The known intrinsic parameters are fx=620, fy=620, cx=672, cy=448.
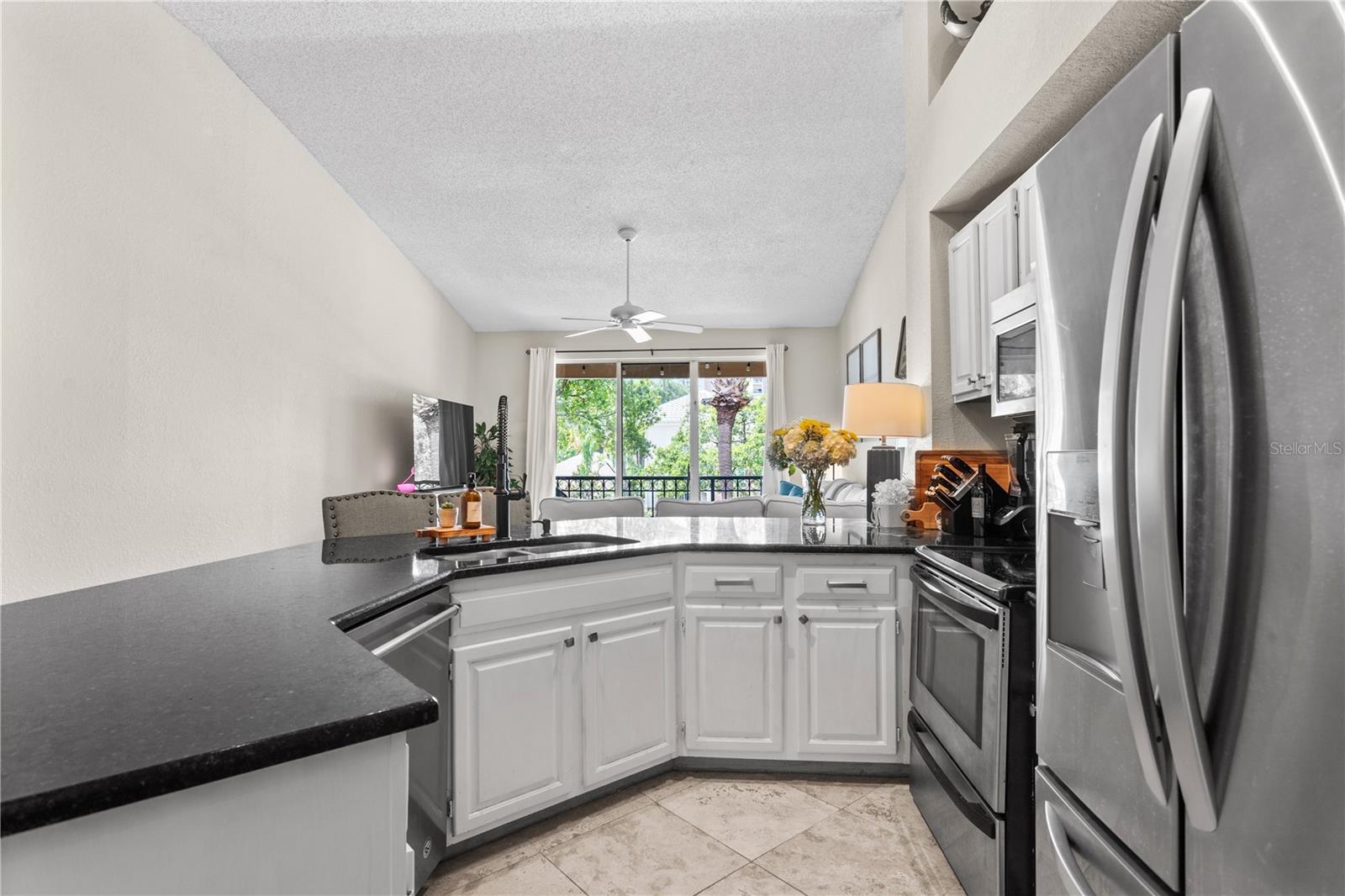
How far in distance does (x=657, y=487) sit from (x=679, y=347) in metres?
1.86

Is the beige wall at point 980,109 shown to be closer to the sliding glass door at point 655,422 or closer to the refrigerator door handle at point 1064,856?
the refrigerator door handle at point 1064,856

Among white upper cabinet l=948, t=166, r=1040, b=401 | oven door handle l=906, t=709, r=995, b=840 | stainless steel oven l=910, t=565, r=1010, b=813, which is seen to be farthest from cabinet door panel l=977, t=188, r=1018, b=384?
oven door handle l=906, t=709, r=995, b=840

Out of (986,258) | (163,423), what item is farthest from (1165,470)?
(163,423)

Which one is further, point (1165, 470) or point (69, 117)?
point (69, 117)

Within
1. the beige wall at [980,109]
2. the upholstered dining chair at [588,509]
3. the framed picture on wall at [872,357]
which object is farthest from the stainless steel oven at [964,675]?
the framed picture on wall at [872,357]

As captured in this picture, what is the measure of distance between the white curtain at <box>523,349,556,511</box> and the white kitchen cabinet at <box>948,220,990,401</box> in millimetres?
5919

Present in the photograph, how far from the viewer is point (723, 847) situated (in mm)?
1816

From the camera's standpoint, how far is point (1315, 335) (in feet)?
2.03

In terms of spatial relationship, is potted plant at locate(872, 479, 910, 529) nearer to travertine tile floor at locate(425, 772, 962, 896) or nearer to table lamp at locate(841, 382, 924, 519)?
table lamp at locate(841, 382, 924, 519)

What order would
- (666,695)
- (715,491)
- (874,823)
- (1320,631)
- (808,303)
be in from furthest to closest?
(715,491) → (808,303) → (666,695) → (874,823) → (1320,631)

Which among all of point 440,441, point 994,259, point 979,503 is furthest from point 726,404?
point 979,503

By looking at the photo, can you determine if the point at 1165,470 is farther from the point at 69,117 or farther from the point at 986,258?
the point at 69,117

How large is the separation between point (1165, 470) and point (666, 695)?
174 centimetres

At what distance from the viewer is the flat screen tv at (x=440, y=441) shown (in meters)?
5.65
